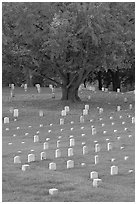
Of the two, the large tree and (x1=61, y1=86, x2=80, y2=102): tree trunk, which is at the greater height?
the large tree

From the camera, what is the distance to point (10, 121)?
19.3 m

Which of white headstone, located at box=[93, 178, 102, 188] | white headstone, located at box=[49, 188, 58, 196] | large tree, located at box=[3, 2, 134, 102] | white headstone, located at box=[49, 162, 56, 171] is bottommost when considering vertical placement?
white headstone, located at box=[49, 188, 58, 196]

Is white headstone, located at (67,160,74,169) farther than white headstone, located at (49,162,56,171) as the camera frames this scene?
Yes

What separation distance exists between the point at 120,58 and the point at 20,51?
4798 mm

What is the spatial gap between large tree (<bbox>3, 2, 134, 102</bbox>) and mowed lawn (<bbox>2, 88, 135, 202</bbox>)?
2.05 metres

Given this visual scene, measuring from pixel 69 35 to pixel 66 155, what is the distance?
11.6m

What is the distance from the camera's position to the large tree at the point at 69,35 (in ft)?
75.0

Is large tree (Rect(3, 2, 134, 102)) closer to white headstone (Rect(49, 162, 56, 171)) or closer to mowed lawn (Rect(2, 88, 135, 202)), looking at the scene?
mowed lawn (Rect(2, 88, 135, 202))

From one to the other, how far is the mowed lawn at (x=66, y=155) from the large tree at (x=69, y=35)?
205 centimetres

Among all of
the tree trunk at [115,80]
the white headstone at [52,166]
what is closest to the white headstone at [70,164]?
the white headstone at [52,166]

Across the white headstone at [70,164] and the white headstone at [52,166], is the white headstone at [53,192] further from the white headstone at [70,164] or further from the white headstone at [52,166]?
the white headstone at [70,164]

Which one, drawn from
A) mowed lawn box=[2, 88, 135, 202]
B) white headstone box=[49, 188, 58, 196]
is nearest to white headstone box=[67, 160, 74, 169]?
mowed lawn box=[2, 88, 135, 202]

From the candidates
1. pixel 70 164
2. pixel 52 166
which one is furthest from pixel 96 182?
pixel 70 164

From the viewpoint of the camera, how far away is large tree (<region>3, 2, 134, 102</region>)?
75.0 feet
